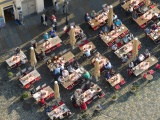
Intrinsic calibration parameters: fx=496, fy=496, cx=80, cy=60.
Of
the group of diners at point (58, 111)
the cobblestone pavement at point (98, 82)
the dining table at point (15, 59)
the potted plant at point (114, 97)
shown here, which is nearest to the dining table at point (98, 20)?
the cobblestone pavement at point (98, 82)

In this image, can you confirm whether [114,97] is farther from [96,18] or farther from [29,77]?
[96,18]

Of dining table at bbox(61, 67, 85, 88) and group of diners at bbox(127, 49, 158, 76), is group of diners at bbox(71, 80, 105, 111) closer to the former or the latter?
dining table at bbox(61, 67, 85, 88)

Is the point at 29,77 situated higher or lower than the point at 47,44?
lower

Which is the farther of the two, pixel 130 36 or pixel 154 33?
pixel 154 33

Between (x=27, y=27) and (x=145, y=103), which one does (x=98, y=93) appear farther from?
(x=27, y=27)

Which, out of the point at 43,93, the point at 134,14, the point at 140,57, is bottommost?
the point at 140,57

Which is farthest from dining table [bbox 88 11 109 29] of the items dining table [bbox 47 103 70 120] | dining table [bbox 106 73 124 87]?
dining table [bbox 47 103 70 120]

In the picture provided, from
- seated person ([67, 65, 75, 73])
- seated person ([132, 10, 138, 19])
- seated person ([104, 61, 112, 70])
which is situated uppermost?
seated person ([132, 10, 138, 19])

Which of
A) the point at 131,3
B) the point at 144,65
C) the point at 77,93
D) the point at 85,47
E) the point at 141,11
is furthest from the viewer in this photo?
the point at 131,3

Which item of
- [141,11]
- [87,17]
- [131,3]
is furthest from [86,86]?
[131,3]
